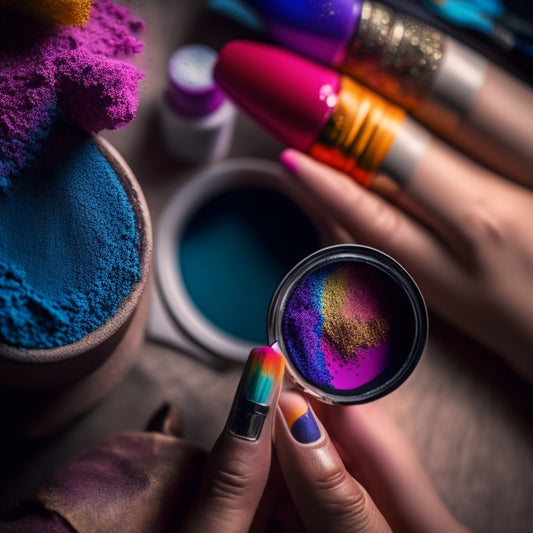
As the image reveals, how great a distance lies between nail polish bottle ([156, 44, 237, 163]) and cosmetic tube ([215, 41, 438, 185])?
24 millimetres

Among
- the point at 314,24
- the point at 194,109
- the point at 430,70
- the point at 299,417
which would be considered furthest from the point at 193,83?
the point at 299,417

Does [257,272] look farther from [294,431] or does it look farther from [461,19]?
[461,19]

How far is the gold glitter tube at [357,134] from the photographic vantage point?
50cm

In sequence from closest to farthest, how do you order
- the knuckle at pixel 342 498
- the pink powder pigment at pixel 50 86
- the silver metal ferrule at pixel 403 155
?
the pink powder pigment at pixel 50 86 < the knuckle at pixel 342 498 < the silver metal ferrule at pixel 403 155

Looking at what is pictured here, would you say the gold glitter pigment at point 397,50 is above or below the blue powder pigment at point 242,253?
above

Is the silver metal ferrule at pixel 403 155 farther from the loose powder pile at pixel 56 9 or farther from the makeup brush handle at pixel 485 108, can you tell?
the loose powder pile at pixel 56 9

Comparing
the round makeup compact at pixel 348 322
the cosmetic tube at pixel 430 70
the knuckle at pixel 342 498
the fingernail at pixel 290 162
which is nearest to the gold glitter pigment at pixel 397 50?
the cosmetic tube at pixel 430 70

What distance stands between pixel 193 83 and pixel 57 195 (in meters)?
0.26

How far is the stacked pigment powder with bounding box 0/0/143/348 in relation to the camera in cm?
32

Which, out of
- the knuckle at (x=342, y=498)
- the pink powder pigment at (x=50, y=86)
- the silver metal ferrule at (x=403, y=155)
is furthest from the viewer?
the silver metal ferrule at (x=403, y=155)

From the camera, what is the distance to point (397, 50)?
1.77ft

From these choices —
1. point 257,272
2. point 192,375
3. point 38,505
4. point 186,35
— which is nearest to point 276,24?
point 186,35

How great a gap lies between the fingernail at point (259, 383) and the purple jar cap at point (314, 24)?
323mm

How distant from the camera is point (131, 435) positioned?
0.50m
